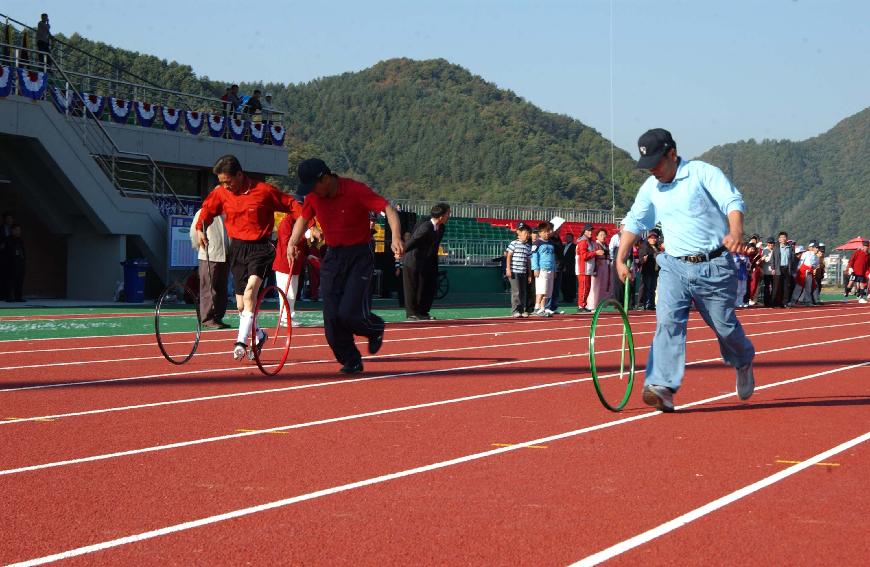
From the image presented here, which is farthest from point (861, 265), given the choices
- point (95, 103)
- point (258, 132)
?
point (95, 103)

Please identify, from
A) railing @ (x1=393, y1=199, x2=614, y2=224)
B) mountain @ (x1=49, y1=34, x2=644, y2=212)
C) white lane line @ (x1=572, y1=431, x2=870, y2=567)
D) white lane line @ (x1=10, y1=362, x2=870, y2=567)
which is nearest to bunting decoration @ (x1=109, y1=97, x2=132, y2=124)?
railing @ (x1=393, y1=199, x2=614, y2=224)

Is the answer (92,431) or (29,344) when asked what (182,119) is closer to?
(29,344)

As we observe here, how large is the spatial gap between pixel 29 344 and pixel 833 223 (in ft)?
588

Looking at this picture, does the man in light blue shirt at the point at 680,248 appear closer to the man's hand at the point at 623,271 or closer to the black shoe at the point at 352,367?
the man's hand at the point at 623,271

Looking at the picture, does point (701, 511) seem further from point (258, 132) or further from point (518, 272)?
point (258, 132)

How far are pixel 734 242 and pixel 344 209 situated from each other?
4.22 metres

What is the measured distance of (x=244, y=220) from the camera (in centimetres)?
1322

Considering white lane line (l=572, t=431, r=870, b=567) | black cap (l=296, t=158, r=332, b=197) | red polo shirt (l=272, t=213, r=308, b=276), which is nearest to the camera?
white lane line (l=572, t=431, r=870, b=567)

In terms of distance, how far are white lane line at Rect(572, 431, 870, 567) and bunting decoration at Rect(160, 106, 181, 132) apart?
28839mm

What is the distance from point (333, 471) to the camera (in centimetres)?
702

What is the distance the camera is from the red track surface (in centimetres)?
538

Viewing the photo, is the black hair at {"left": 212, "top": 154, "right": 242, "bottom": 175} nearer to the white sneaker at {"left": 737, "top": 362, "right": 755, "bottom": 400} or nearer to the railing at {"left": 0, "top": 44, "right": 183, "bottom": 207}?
the white sneaker at {"left": 737, "top": 362, "right": 755, "bottom": 400}

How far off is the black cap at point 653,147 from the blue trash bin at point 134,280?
832 inches

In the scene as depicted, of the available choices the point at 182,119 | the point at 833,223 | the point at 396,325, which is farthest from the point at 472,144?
the point at 396,325
